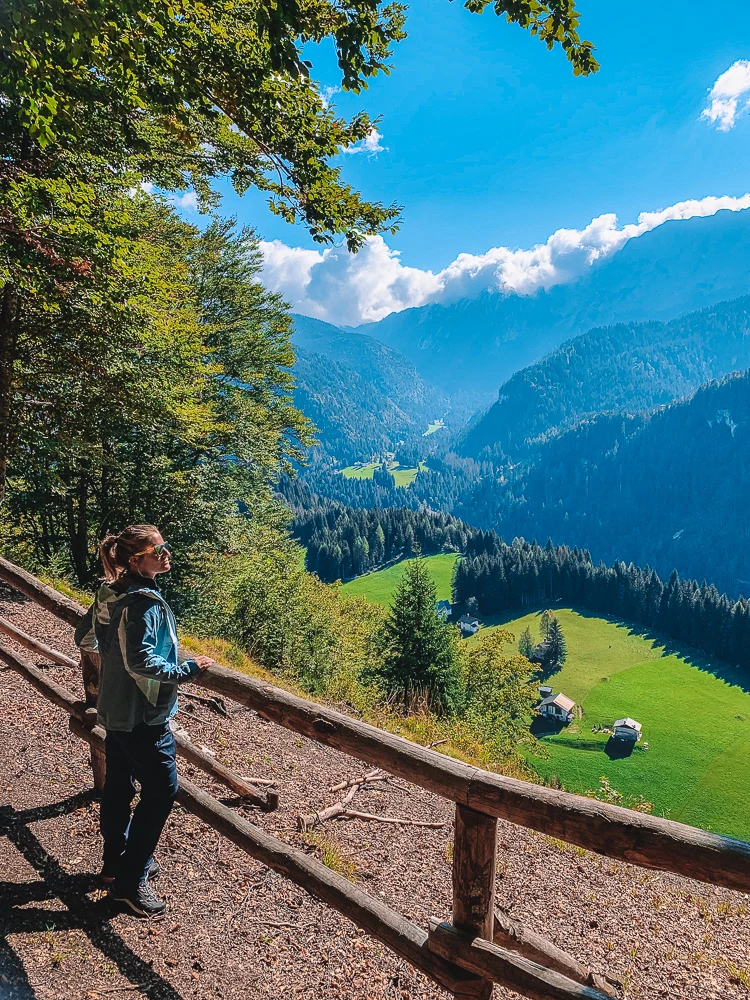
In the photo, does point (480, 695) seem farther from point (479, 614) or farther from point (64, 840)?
point (479, 614)

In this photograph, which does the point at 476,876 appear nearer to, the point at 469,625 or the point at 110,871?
the point at 110,871

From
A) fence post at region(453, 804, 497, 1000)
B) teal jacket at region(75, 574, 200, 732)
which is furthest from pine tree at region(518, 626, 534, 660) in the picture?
teal jacket at region(75, 574, 200, 732)

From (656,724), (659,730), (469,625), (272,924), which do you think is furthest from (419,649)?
(469,625)

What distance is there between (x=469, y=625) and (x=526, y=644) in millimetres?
22738

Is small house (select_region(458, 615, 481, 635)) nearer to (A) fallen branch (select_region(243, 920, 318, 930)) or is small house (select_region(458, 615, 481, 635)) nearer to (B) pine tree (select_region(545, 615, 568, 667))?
(B) pine tree (select_region(545, 615, 568, 667))

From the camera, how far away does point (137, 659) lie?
3738 mm

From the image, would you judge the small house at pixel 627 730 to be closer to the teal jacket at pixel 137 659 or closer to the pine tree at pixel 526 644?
the pine tree at pixel 526 644

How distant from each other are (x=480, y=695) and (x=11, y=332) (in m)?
30.6

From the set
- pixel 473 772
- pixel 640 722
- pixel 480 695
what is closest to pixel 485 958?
pixel 473 772

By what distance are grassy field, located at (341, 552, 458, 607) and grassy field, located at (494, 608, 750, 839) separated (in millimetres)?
39586

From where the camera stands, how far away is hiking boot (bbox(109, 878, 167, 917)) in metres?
4.17

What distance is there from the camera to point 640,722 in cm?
8200

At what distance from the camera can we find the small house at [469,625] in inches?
5005

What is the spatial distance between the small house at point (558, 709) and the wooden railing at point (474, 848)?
288 ft
